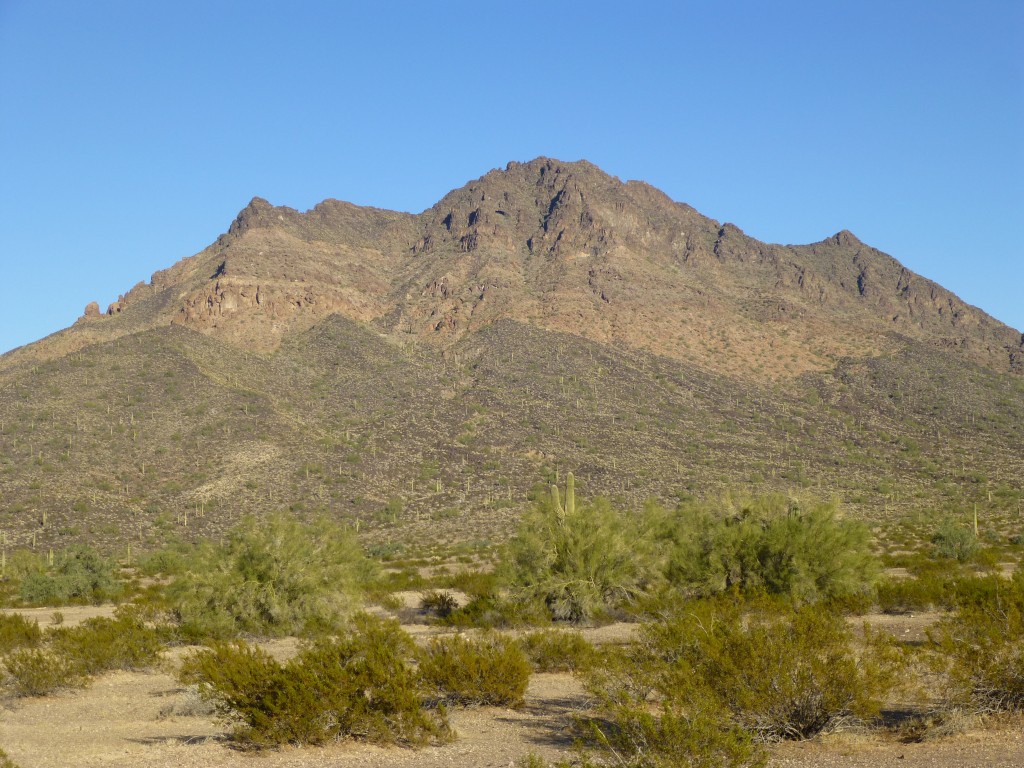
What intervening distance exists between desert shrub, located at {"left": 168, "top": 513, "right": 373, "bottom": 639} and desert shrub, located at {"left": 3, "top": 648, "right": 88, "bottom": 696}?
4681 mm

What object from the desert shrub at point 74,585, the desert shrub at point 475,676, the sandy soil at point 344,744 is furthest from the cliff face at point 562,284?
the desert shrub at point 475,676

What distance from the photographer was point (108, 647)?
1507 cm

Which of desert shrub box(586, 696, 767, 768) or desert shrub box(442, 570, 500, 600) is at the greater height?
desert shrub box(586, 696, 767, 768)

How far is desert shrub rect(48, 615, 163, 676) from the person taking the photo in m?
14.6

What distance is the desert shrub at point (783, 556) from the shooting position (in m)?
21.1

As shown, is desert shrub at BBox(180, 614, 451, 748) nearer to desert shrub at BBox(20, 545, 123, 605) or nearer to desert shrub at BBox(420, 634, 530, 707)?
desert shrub at BBox(420, 634, 530, 707)

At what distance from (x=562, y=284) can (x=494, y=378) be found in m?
27.5

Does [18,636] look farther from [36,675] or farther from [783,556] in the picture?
[783,556]

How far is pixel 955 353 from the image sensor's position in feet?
317

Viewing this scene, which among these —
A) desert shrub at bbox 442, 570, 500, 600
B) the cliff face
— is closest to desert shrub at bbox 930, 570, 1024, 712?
desert shrub at bbox 442, 570, 500, 600

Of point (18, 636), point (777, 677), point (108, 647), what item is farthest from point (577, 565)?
point (777, 677)

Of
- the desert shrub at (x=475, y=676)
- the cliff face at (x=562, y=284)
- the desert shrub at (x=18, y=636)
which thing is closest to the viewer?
the desert shrub at (x=475, y=676)

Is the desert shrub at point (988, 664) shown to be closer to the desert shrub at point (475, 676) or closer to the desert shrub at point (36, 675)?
the desert shrub at point (475, 676)

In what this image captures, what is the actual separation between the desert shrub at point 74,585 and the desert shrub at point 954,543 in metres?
30.5
